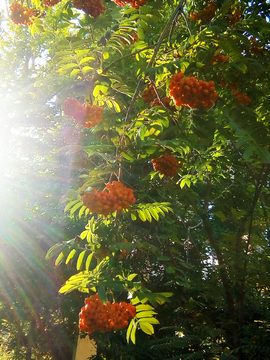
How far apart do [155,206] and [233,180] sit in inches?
96.5

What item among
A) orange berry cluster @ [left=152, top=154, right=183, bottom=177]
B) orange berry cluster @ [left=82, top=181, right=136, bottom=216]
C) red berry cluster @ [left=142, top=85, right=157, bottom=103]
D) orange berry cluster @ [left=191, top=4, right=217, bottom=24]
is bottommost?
orange berry cluster @ [left=82, top=181, right=136, bottom=216]

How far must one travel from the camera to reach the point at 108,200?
151cm

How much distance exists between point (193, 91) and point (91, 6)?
3.12 ft

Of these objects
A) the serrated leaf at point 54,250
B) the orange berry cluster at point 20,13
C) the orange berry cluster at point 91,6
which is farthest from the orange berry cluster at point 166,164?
the orange berry cluster at point 20,13

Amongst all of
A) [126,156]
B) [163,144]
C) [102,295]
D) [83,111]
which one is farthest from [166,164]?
[102,295]

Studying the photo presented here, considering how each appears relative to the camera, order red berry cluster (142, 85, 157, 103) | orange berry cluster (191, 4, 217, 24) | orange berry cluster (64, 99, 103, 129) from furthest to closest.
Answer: orange berry cluster (191, 4, 217, 24) < red berry cluster (142, 85, 157, 103) < orange berry cluster (64, 99, 103, 129)

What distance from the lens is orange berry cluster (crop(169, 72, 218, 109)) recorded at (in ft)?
4.90

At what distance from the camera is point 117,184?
1.56m

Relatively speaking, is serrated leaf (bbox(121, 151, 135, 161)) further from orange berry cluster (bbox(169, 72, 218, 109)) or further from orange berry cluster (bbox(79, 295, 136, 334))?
orange berry cluster (bbox(79, 295, 136, 334))

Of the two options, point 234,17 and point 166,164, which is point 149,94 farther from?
point 234,17

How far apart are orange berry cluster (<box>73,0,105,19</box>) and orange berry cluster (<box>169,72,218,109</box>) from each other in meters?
0.81

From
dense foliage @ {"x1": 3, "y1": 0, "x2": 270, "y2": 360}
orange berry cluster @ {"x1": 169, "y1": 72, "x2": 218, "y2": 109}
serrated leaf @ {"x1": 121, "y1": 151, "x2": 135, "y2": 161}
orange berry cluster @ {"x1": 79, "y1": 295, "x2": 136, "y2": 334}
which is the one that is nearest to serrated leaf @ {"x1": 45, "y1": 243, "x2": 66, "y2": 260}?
dense foliage @ {"x1": 3, "y1": 0, "x2": 270, "y2": 360}

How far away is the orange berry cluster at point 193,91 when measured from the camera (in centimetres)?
149

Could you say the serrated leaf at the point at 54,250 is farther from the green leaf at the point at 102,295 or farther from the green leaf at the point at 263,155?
the green leaf at the point at 263,155
